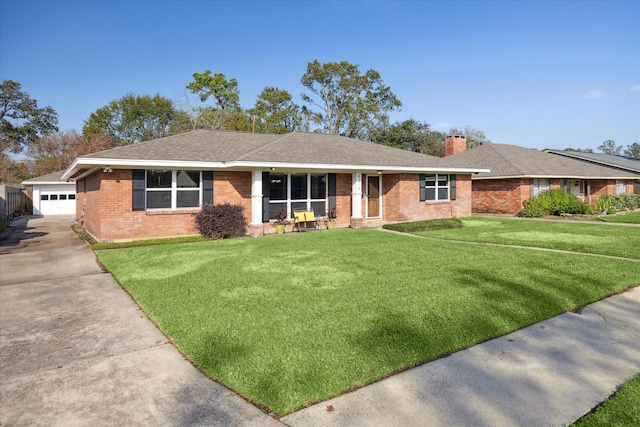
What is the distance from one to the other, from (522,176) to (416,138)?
104 ft

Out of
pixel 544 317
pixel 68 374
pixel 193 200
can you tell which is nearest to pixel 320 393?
pixel 68 374

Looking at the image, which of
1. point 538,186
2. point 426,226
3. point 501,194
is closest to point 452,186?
point 501,194

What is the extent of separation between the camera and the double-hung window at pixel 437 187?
19484mm

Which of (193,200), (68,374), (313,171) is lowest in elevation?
(68,374)

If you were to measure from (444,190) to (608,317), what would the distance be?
15.4m

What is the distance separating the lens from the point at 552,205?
70.2 feet

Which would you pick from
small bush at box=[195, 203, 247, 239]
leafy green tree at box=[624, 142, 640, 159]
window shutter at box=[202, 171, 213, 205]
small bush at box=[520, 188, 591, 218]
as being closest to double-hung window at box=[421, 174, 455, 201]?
small bush at box=[520, 188, 591, 218]

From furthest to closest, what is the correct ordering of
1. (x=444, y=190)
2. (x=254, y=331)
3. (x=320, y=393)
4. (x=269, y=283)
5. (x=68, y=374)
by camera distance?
1. (x=444, y=190)
2. (x=269, y=283)
3. (x=254, y=331)
4. (x=68, y=374)
5. (x=320, y=393)

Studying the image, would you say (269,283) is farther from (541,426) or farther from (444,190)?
(444,190)

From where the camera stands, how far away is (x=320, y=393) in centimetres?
324

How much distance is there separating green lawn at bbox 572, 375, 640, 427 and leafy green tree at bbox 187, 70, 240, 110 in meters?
49.6

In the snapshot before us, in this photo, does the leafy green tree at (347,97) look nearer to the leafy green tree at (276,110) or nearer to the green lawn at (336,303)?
the leafy green tree at (276,110)

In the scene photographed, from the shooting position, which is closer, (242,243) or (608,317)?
Answer: (608,317)

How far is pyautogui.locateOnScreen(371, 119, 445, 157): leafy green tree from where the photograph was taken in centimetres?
5059
